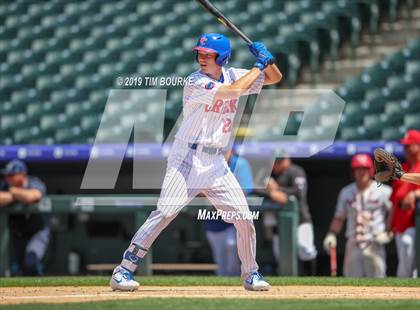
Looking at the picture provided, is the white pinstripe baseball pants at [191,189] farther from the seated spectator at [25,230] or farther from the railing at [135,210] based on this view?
the seated spectator at [25,230]

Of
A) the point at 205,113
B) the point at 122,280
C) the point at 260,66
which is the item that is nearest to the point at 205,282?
the point at 122,280

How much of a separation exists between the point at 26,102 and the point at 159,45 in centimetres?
192

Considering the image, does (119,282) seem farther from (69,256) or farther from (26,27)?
(26,27)

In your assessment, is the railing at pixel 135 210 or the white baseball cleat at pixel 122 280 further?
the railing at pixel 135 210

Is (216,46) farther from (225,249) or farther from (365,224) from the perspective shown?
(225,249)

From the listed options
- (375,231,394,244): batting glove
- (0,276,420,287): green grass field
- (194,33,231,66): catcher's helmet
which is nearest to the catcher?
(0,276,420,287): green grass field

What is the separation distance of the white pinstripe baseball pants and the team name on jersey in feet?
0.84

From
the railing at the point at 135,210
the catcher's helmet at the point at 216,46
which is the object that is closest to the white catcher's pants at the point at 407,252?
the railing at the point at 135,210

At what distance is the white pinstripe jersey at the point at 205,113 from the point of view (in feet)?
19.7

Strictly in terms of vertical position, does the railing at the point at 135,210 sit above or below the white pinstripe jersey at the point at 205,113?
below

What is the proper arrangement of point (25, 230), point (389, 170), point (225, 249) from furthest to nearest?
1. point (25, 230)
2. point (225, 249)
3. point (389, 170)

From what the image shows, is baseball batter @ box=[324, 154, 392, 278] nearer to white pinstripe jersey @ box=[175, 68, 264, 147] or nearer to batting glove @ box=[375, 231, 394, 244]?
batting glove @ box=[375, 231, 394, 244]

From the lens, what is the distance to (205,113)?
608 centimetres

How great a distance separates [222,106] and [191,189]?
0.55 m
